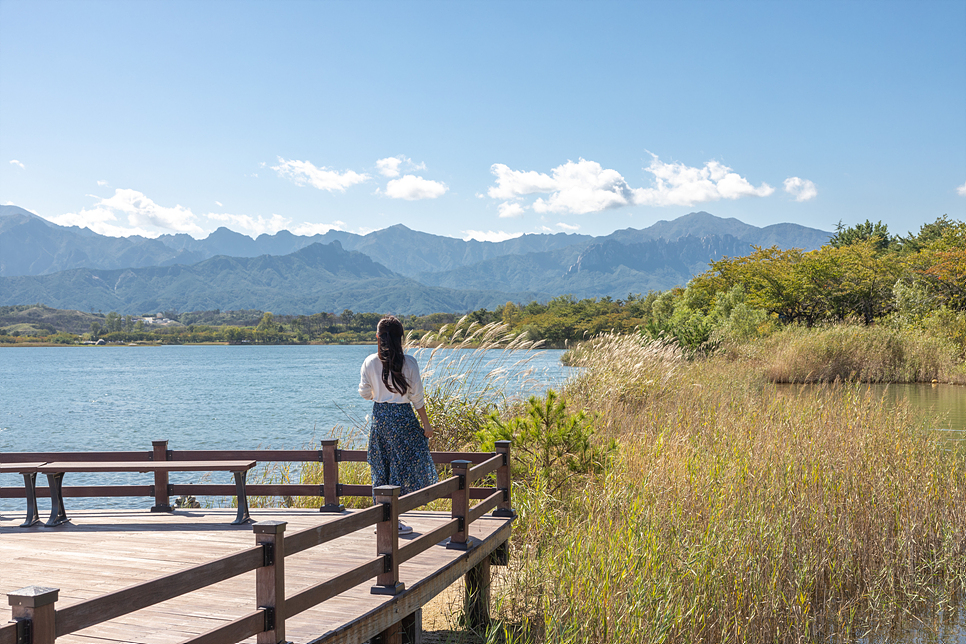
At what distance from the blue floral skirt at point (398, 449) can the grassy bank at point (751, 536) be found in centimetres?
122

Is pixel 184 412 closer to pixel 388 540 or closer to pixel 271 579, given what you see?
pixel 388 540

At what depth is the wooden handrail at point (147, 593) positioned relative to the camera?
2400 millimetres

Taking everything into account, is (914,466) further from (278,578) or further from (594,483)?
(278,578)

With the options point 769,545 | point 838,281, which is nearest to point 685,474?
point 769,545

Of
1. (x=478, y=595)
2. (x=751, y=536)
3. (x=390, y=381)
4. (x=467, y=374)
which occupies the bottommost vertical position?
(x=478, y=595)

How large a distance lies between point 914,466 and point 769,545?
2.74 m

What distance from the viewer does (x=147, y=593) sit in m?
2.67

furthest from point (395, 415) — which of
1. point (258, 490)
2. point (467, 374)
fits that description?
point (467, 374)

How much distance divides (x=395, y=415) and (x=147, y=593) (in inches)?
108

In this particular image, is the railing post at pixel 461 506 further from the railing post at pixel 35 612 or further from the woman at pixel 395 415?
the railing post at pixel 35 612

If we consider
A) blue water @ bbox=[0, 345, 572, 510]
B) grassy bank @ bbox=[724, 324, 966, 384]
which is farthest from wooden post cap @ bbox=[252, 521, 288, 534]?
grassy bank @ bbox=[724, 324, 966, 384]

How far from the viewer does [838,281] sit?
128ft

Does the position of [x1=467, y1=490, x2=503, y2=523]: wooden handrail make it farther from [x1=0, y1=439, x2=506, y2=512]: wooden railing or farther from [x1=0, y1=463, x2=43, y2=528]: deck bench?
[x1=0, y1=463, x2=43, y2=528]: deck bench

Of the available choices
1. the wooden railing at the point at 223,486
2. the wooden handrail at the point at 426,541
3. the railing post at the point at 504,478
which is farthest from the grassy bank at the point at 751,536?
the wooden railing at the point at 223,486
